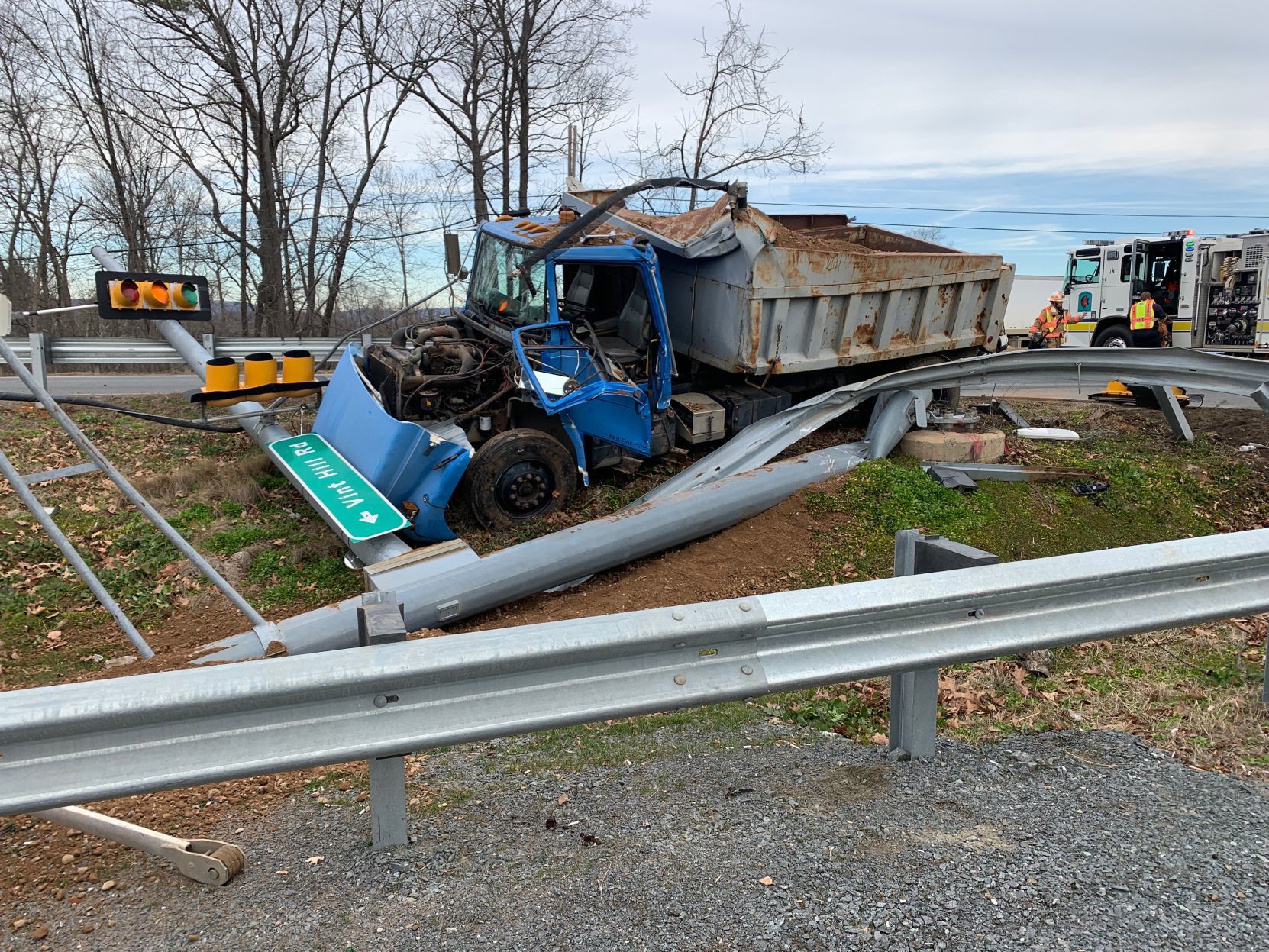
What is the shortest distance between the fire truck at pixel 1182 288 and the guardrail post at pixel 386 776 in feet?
69.8

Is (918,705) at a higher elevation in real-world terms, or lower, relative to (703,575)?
higher

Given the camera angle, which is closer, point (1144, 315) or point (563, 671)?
point (563, 671)

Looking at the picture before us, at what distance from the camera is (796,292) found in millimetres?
8617

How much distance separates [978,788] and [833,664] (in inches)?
24.3

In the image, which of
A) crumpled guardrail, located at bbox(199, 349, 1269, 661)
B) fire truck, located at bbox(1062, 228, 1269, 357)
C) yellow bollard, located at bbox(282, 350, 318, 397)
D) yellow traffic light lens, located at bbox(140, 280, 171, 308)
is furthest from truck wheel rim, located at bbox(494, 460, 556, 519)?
fire truck, located at bbox(1062, 228, 1269, 357)

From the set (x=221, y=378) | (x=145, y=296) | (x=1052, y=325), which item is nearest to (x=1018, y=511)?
(x=145, y=296)

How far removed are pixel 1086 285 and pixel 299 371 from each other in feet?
62.7

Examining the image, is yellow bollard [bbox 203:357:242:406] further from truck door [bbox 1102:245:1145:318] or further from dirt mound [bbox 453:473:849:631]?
truck door [bbox 1102:245:1145:318]

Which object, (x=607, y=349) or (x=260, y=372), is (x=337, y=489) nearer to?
(x=260, y=372)

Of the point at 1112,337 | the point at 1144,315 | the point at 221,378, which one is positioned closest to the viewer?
the point at 221,378

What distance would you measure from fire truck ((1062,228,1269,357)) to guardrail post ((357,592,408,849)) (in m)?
21.3

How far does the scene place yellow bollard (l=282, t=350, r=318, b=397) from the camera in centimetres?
823

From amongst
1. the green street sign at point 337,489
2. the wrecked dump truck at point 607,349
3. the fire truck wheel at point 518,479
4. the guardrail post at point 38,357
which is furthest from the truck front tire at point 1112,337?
the guardrail post at point 38,357

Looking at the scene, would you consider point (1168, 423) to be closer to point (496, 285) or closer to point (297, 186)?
point (496, 285)
